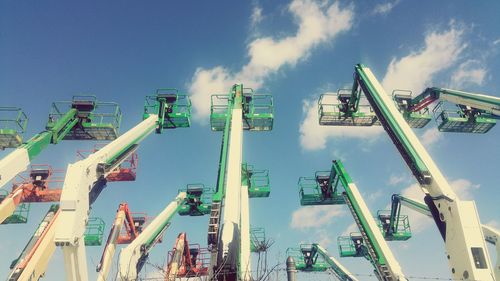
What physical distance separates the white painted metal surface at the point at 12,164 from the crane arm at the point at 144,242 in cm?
575

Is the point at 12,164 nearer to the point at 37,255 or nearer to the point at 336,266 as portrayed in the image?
the point at 37,255

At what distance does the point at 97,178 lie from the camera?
40.2 feet

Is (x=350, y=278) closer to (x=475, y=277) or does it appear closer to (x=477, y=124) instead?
(x=477, y=124)

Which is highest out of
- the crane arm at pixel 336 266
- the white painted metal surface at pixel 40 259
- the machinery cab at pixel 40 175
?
the machinery cab at pixel 40 175

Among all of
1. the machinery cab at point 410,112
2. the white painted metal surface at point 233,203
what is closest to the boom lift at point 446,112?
the machinery cab at point 410,112

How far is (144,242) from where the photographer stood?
1905 centimetres

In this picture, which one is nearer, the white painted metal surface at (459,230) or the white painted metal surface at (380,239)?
the white painted metal surface at (459,230)

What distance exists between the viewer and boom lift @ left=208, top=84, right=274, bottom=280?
9.27 meters

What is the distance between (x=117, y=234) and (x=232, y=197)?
1246 cm

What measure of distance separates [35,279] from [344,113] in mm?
17040

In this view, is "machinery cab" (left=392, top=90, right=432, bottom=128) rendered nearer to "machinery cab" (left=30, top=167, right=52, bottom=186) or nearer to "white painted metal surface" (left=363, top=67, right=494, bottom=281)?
"white painted metal surface" (left=363, top=67, right=494, bottom=281)

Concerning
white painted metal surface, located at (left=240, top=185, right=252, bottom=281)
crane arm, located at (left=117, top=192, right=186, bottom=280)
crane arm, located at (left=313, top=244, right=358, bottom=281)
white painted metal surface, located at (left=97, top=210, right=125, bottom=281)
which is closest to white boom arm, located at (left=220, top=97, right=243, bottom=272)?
white painted metal surface, located at (left=240, top=185, right=252, bottom=281)

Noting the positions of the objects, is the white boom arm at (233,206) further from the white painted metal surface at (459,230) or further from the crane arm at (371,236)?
the crane arm at (371,236)

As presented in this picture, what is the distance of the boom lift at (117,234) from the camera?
18.1m
